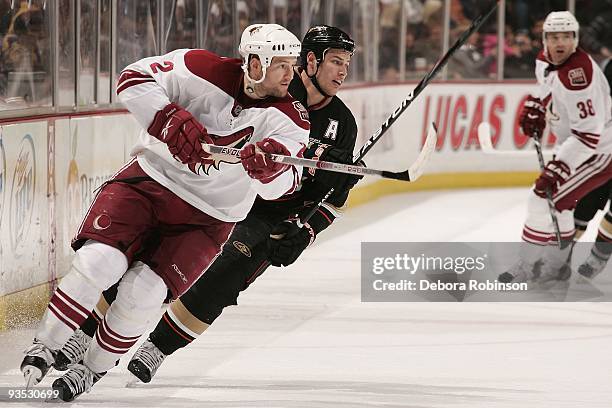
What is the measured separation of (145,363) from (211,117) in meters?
0.77

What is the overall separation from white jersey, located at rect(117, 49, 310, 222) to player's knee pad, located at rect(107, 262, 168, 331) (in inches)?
10.7

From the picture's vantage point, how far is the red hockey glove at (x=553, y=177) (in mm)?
7070

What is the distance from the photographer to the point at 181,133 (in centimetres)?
398

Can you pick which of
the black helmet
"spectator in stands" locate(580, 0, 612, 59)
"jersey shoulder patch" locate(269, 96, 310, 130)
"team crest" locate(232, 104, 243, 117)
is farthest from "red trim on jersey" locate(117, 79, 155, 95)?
"spectator in stands" locate(580, 0, 612, 59)

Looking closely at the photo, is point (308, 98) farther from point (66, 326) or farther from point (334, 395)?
point (66, 326)

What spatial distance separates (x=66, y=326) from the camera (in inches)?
157

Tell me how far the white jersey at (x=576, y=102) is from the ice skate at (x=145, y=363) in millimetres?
3120

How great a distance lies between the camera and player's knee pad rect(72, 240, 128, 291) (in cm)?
397

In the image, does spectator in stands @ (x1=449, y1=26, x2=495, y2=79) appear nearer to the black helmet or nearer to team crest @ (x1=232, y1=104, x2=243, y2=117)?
the black helmet

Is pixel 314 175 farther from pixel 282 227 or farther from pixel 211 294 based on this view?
pixel 211 294

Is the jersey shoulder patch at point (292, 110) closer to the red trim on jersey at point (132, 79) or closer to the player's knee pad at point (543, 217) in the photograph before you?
the red trim on jersey at point (132, 79)

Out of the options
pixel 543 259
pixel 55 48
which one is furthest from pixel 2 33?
pixel 543 259

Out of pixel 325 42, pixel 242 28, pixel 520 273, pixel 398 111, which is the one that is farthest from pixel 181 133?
pixel 242 28

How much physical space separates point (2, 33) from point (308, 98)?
123cm
